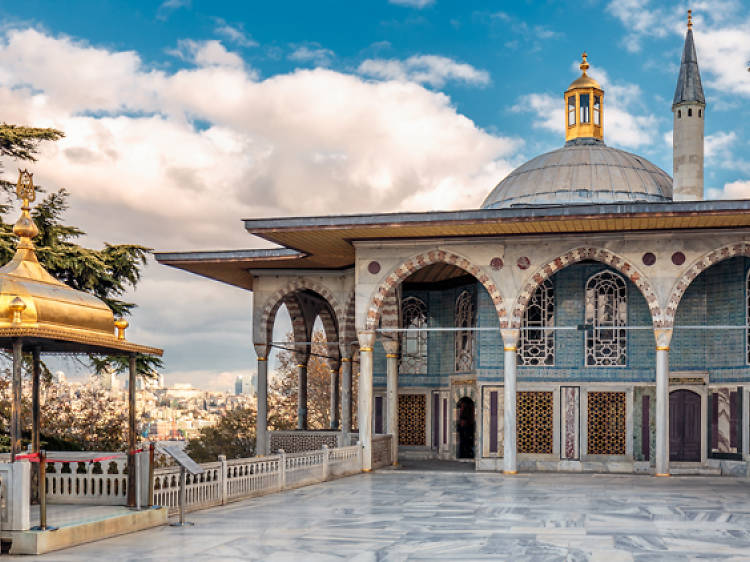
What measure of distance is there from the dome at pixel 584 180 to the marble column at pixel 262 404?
6.49 metres

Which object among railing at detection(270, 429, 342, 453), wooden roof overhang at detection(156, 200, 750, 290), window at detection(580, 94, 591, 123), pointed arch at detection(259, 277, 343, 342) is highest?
window at detection(580, 94, 591, 123)

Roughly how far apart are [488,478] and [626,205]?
194 inches

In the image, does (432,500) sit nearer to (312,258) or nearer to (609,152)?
(312,258)

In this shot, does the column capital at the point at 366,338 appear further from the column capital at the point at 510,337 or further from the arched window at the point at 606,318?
the arched window at the point at 606,318

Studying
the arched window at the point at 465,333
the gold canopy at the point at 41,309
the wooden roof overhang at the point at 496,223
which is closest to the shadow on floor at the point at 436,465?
the arched window at the point at 465,333

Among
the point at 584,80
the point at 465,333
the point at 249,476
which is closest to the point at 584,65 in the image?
the point at 584,80

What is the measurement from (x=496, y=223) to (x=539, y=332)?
12.6 ft

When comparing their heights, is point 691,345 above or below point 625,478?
above

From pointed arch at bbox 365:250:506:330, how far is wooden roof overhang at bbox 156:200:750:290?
1.29 feet

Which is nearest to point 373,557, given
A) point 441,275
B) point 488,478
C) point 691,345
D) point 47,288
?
point 47,288

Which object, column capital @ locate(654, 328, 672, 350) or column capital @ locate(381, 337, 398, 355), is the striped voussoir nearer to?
column capital @ locate(381, 337, 398, 355)

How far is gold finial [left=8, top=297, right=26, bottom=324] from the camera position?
7.93 meters

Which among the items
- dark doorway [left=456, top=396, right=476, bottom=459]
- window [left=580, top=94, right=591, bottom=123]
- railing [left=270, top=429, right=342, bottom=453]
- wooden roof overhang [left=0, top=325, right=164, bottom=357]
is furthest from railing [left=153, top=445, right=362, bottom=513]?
window [left=580, top=94, right=591, bottom=123]

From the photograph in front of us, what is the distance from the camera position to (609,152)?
2220 centimetres
